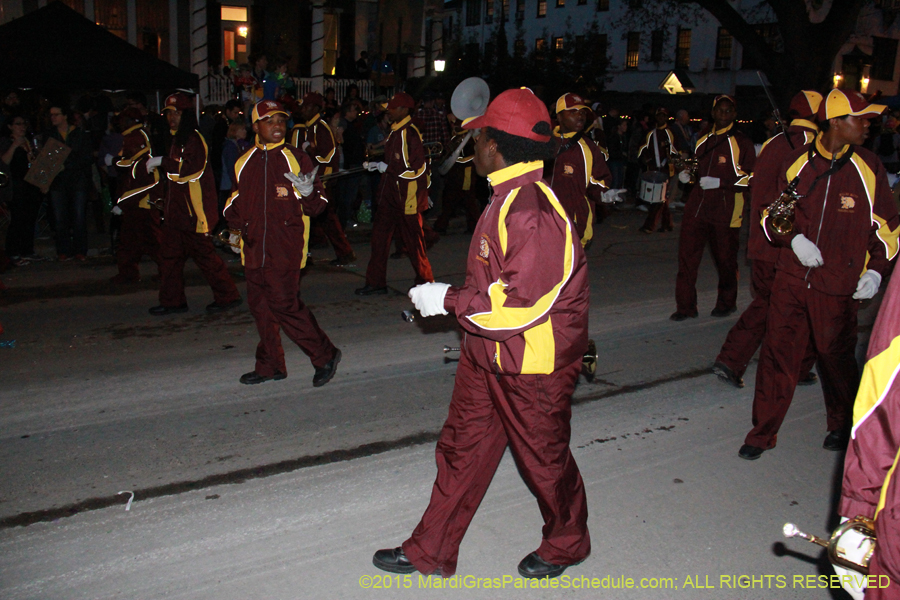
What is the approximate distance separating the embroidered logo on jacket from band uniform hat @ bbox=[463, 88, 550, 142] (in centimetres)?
45

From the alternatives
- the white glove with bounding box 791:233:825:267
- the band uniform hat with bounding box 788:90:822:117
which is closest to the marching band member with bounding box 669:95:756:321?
the band uniform hat with bounding box 788:90:822:117

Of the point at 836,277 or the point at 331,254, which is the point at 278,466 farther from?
the point at 331,254

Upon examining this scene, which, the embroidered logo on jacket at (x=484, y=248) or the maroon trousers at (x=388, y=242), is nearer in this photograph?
the embroidered logo on jacket at (x=484, y=248)

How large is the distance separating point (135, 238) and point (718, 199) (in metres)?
6.50

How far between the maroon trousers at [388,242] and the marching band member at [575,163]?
→ 2199mm

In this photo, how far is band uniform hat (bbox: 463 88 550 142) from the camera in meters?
3.24

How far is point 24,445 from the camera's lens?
4992 mm

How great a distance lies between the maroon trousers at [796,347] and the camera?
184 inches

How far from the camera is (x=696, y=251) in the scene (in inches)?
316

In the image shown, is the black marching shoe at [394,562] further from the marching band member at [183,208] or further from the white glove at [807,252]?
the marching band member at [183,208]

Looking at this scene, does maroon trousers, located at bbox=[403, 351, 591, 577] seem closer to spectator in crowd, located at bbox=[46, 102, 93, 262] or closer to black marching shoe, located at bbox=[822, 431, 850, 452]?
black marching shoe, located at bbox=[822, 431, 850, 452]

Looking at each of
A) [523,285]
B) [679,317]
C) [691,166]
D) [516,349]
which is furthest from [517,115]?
[691,166]

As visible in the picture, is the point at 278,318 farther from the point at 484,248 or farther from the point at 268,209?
the point at 484,248

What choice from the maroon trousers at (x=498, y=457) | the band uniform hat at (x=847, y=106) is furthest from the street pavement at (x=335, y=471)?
the band uniform hat at (x=847, y=106)
